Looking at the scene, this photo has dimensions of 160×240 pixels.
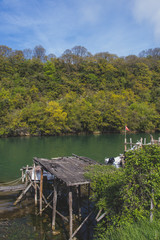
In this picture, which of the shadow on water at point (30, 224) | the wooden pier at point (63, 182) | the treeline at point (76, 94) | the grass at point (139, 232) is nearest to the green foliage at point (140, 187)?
the grass at point (139, 232)

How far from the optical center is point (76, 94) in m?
95.7

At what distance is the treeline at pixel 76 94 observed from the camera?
2724 inches

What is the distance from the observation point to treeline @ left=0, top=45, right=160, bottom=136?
69188 mm

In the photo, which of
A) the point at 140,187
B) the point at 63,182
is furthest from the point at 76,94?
the point at 140,187

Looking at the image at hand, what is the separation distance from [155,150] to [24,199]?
40.6 feet

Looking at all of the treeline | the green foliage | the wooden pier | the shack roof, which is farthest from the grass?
the treeline

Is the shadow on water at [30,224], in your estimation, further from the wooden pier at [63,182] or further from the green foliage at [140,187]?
the green foliage at [140,187]

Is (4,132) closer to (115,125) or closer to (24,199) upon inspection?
(115,125)

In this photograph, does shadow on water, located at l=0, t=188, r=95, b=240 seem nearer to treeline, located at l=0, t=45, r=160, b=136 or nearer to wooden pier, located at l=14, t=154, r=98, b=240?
wooden pier, located at l=14, t=154, r=98, b=240

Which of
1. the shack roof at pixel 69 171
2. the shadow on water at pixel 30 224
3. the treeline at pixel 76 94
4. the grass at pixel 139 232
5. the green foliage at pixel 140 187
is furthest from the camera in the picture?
the treeline at pixel 76 94

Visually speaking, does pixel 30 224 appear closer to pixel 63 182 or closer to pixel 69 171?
pixel 63 182

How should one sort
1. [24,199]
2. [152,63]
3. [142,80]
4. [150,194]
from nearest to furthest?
[150,194]
[24,199]
[142,80]
[152,63]

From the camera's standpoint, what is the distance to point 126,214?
7895 mm

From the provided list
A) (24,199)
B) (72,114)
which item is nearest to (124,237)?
(24,199)
